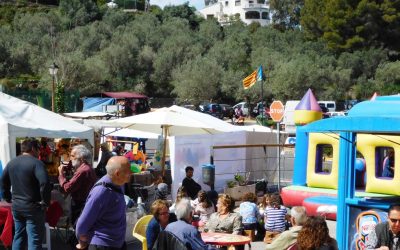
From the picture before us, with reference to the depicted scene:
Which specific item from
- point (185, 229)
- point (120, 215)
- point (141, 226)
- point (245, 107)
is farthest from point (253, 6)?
point (120, 215)

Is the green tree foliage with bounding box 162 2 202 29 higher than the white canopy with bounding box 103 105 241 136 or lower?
higher

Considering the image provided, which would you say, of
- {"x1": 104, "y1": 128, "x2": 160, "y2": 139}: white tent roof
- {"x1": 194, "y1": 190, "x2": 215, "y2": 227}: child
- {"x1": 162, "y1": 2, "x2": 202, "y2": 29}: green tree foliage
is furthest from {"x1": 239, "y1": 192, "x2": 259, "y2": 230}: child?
{"x1": 162, "y1": 2, "x2": 202, "y2": 29}: green tree foliage

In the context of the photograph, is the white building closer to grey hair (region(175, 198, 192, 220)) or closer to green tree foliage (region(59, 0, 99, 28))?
green tree foliage (region(59, 0, 99, 28))

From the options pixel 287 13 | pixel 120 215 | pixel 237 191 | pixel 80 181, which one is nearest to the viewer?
pixel 120 215

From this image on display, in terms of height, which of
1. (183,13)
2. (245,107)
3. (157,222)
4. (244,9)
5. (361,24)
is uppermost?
(244,9)

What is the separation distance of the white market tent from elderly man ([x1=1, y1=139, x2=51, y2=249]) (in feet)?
7.22

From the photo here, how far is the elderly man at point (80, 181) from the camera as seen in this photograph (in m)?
9.08

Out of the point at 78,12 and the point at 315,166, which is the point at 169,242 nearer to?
the point at 315,166

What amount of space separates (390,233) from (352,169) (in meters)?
2.87

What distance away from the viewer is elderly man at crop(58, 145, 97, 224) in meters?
9.08

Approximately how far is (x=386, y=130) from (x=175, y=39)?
182ft

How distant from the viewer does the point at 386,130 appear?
7.96 meters

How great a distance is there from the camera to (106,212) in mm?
5809

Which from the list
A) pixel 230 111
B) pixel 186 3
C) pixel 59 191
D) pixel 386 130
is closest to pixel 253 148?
pixel 59 191
